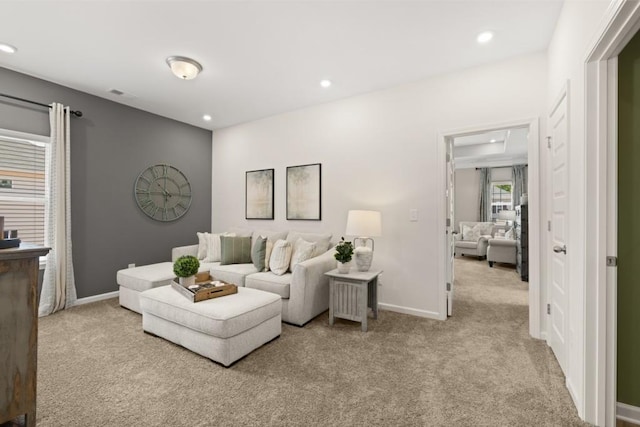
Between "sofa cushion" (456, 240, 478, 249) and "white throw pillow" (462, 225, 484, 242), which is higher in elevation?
"white throw pillow" (462, 225, 484, 242)

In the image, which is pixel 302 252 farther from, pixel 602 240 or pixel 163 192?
pixel 163 192

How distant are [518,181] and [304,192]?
698 cm

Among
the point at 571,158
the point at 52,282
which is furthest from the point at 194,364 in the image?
the point at 571,158

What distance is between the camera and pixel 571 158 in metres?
1.86

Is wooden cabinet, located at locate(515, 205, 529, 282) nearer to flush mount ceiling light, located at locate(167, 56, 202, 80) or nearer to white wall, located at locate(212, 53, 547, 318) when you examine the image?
white wall, located at locate(212, 53, 547, 318)

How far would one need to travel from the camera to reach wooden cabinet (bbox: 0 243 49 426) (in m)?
1.33

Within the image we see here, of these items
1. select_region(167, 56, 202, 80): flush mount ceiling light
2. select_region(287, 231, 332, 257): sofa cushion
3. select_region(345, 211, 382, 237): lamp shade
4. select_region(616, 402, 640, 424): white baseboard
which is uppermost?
select_region(167, 56, 202, 80): flush mount ceiling light

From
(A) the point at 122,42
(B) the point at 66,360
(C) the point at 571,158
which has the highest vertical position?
(A) the point at 122,42

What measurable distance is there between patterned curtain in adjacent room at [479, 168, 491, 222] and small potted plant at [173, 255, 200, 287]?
8320mm

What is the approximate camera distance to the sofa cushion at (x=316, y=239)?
11.7 ft

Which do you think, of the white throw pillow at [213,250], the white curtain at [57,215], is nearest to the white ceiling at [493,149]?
the white throw pillow at [213,250]

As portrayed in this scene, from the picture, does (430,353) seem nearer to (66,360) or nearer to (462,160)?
(66,360)

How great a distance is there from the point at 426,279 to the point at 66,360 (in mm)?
3317

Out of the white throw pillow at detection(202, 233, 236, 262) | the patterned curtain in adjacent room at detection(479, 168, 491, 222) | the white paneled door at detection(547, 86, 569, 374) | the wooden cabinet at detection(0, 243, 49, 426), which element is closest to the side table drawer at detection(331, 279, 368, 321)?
the white paneled door at detection(547, 86, 569, 374)
